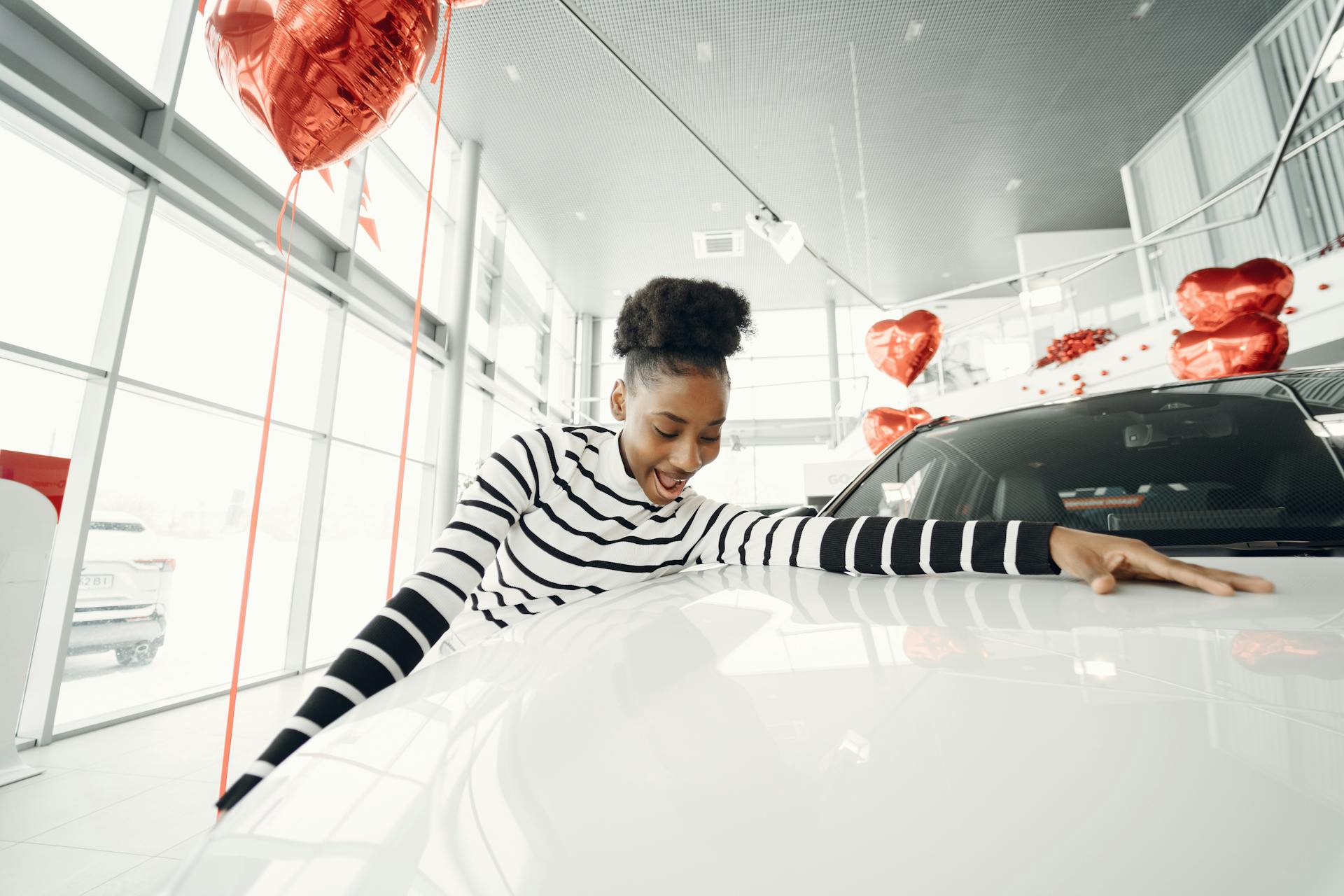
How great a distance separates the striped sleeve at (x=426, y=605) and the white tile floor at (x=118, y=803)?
46.4 inches

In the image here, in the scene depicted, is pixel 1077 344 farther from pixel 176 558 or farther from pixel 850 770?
pixel 176 558

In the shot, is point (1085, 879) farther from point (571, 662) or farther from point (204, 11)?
point (204, 11)

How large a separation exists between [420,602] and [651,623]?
1.00 ft

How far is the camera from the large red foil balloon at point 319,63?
1.32 meters

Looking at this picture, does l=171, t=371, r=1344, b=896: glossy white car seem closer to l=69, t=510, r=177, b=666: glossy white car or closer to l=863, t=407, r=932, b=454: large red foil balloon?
l=69, t=510, r=177, b=666: glossy white car

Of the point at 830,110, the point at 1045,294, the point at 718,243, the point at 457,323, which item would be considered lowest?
the point at 457,323

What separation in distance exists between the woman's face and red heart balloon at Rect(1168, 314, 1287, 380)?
271 cm

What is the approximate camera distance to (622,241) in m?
8.38

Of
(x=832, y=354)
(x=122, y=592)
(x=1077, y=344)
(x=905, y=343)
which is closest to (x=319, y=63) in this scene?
(x=122, y=592)

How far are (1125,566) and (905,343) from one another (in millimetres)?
3410

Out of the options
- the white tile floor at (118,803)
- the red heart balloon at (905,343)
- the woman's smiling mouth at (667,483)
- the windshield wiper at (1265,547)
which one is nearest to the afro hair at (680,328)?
the woman's smiling mouth at (667,483)

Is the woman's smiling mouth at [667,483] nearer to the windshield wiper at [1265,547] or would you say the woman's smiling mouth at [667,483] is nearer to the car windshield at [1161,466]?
the car windshield at [1161,466]

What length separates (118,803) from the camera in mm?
2055

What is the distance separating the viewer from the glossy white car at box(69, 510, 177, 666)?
10.0ft
